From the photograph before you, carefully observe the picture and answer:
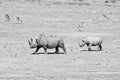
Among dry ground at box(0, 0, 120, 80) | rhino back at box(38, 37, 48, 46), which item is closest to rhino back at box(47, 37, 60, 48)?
rhino back at box(38, 37, 48, 46)

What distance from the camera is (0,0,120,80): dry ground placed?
711 inches

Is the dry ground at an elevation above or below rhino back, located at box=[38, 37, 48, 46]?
below

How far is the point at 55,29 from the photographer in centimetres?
3850

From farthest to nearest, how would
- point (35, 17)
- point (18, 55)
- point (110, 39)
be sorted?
point (35, 17), point (110, 39), point (18, 55)

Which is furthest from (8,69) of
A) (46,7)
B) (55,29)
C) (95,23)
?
(46,7)

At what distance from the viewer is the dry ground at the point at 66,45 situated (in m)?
18.0

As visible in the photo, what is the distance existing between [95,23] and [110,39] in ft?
35.3

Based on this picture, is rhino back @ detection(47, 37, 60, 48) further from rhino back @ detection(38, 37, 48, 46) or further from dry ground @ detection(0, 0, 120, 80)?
dry ground @ detection(0, 0, 120, 80)

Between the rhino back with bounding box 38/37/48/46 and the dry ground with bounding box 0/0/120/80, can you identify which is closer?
the dry ground with bounding box 0/0/120/80

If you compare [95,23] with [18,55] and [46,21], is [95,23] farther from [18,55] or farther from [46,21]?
[18,55]

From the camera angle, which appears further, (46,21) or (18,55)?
(46,21)

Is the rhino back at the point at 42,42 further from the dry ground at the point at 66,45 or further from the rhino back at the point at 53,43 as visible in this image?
the dry ground at the point at 66,45

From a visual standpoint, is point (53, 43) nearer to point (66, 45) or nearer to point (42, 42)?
point (42, 42)

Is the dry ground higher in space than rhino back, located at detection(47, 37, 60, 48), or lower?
lower
